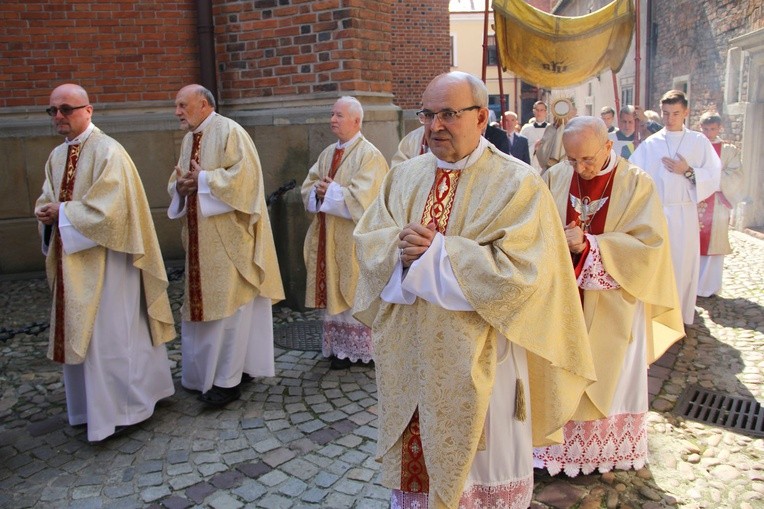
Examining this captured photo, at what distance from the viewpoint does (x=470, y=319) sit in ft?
8.30

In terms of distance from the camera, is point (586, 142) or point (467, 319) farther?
point (586, 142)

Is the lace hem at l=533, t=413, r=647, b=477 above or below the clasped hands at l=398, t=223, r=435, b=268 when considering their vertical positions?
below

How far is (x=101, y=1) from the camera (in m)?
7.87

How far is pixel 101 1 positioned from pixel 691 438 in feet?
25.0

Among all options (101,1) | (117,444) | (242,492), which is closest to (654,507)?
(242,492)

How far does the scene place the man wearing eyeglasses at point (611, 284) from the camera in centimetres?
346

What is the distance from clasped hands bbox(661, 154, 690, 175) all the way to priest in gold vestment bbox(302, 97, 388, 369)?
111 inches

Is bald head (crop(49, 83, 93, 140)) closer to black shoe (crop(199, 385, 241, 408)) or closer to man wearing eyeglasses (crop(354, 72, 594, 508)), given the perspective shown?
black shoe (crop(199, 385, 241, 408))

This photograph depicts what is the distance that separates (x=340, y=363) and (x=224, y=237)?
1.45 m

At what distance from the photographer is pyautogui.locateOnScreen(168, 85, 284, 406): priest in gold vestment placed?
466 cm

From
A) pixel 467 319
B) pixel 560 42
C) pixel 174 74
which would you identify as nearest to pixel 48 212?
pixel 467 319

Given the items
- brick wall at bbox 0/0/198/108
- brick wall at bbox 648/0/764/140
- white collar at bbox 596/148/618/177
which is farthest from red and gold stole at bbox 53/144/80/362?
brick wall at bbox 648/0/764/140

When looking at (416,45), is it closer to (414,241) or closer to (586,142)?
(586,142)

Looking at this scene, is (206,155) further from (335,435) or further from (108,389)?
(335,435)
